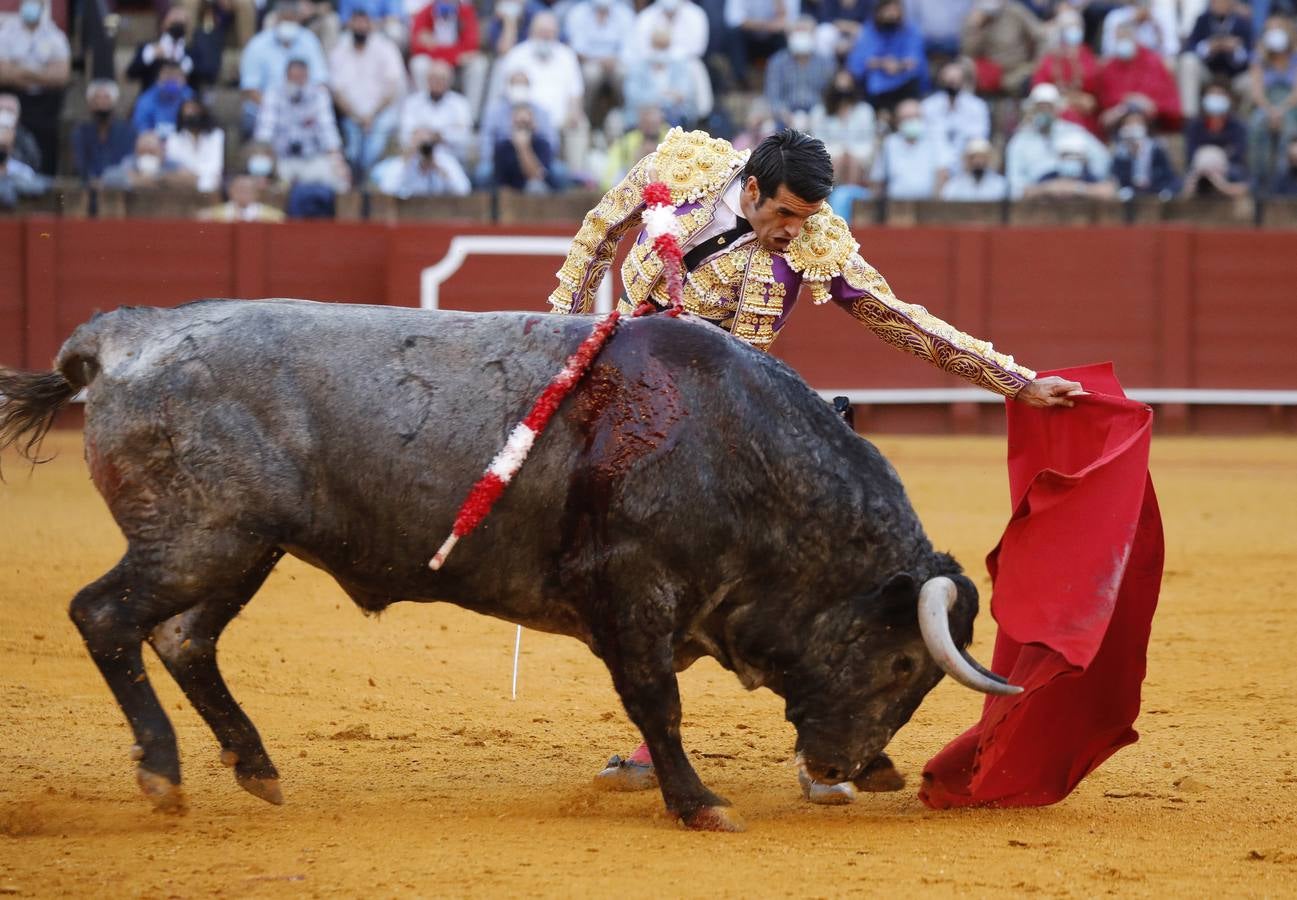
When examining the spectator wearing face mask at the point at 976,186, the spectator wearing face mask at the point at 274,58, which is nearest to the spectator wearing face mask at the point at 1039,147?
the spectator wearing face mask at the point at 976,186

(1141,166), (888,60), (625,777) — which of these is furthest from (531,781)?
(1141,166)

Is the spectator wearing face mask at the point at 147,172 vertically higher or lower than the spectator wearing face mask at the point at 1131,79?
lower

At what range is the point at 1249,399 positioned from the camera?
11078 mm

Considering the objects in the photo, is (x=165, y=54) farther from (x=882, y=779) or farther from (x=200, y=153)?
(x=882, y=779)

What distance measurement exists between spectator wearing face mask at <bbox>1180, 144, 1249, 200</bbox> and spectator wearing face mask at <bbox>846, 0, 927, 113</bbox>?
184 centimetres

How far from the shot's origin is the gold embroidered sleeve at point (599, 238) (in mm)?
3830

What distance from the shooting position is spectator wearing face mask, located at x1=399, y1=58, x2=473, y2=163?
10445mm

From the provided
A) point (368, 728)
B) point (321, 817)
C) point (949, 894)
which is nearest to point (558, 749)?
point (368, 728)

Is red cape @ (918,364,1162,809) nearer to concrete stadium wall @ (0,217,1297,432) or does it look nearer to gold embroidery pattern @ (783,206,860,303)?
gold embroidery pattern @ (783,206,860,303)

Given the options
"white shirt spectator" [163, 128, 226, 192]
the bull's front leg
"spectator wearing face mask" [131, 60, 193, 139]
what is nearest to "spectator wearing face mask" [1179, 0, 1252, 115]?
"white shirt spectator" [163, 128, 226, 192]

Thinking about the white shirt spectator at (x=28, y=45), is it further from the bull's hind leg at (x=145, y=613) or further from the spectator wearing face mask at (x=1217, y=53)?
the bull's hind leg at (x=145, y=613)

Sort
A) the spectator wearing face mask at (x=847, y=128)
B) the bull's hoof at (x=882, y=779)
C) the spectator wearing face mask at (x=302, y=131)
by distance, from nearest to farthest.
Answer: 1. the bull's hoof at (x=882, y=779)
2. the spectator wearing face mask at (x=302, y=131)
3. the spectator wearing face mask at (x=847, y=128)

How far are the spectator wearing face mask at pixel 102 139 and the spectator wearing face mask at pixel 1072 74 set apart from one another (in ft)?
19.2

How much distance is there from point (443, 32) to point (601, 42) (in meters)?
1.05
